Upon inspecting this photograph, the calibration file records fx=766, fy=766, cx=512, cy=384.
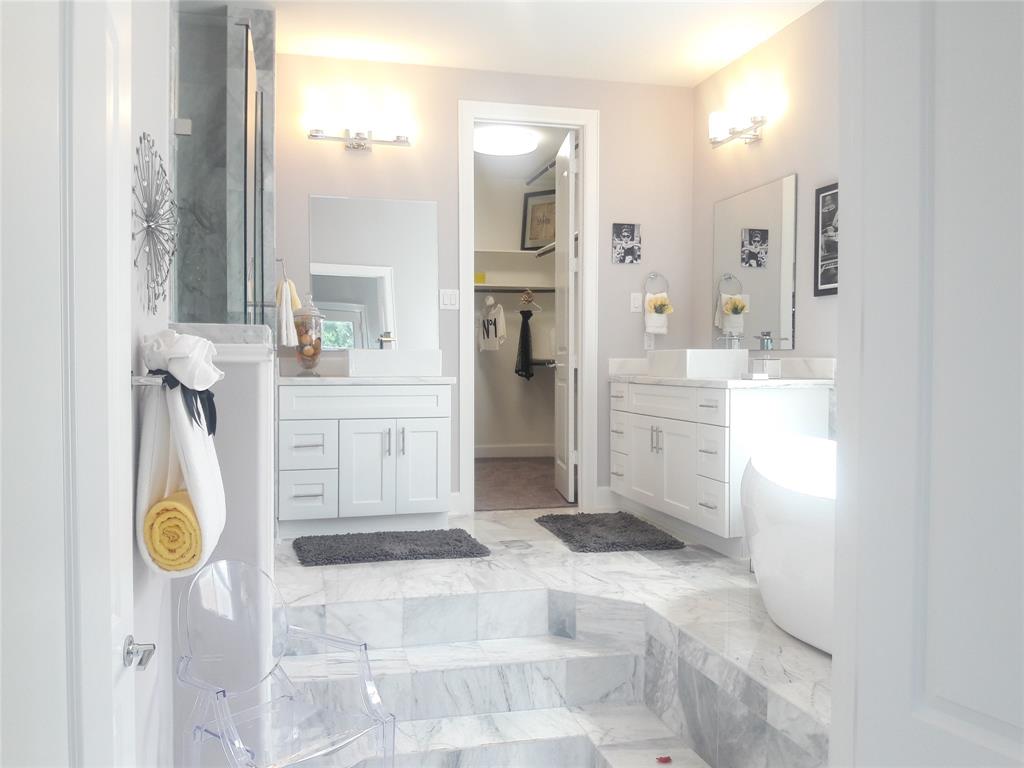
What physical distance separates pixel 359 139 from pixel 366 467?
1.86 metres

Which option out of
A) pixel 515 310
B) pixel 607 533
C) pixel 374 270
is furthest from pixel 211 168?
pixel 515 310

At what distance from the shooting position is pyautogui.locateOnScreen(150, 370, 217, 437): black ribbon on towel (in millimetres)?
1424

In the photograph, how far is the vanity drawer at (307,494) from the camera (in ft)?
13.0

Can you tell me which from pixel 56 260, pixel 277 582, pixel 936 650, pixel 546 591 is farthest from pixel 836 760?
pixel 277 582

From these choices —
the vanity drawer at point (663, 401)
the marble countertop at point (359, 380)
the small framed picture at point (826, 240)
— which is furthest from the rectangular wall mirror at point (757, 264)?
the marble countertop at point (359, 380)

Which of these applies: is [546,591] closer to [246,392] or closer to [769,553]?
[769,553]

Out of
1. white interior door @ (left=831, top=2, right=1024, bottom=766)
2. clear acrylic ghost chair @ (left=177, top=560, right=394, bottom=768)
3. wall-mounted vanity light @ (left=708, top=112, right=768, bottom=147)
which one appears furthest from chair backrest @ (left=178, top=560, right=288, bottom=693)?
wall-mounted vanity light @ (left=708, top=112, right=768, bottom=147)

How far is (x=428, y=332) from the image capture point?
457cm

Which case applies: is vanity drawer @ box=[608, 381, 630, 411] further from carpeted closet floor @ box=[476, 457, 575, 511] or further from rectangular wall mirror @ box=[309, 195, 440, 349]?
rectangular wall mirror @ box=[309, 195, 440, 349]

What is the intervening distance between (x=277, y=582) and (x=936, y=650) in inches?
111

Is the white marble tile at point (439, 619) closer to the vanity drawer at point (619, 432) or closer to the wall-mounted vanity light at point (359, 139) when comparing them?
the vanity drawer at point (619, 432)

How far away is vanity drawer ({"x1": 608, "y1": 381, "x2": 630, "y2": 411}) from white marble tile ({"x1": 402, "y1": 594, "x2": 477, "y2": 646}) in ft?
6.25

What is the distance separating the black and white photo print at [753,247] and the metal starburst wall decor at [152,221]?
3.19m

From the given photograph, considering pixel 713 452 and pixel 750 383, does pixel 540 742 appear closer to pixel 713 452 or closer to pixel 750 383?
pixel 713 452
